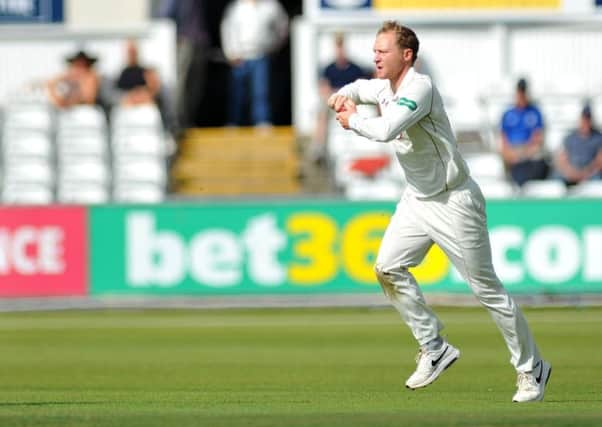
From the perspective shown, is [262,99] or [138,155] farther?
[262,99]

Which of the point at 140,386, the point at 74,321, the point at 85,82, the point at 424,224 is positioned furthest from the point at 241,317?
the point at 424,224

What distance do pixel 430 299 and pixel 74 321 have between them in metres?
3.66

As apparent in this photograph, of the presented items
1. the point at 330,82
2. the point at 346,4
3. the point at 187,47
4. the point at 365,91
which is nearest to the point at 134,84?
the point at 187,47

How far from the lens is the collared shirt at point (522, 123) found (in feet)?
56.9

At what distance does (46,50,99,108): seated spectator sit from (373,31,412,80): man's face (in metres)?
11.2

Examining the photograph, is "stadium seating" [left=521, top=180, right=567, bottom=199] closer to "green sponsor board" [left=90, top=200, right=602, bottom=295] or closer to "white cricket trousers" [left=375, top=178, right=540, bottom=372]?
"green sponsor board" [left=90, top=200, right=602, bottom=295]

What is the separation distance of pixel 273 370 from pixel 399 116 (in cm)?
298

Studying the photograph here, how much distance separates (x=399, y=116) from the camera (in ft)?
24.1

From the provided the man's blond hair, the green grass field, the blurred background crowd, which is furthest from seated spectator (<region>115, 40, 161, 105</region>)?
the man's blond hair

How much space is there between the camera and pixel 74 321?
14.7 metres

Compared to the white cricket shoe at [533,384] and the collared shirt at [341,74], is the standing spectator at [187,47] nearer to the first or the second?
the collared shirt at [341,74]

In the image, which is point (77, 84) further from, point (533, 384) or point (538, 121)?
point (533, 384)

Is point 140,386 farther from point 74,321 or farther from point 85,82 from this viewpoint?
point 85,82

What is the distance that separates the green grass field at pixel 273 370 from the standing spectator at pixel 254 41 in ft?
13.9
